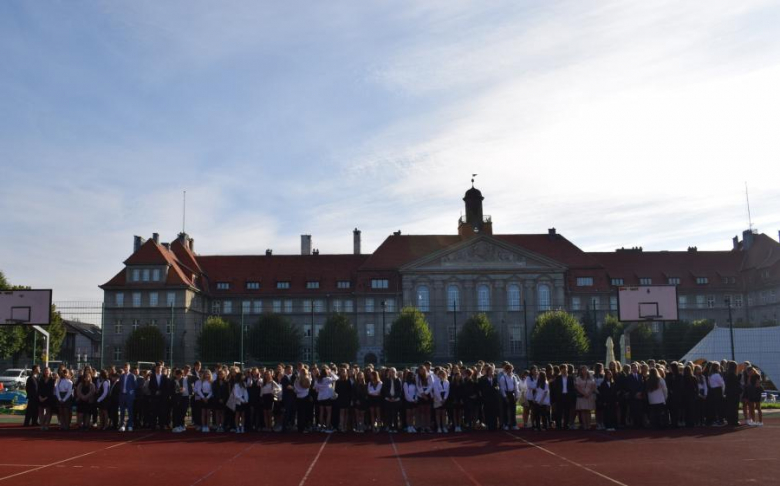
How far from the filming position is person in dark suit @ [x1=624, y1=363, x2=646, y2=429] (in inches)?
794

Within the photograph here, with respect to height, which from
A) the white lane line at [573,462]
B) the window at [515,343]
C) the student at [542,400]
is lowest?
the white lane line at [573,462]

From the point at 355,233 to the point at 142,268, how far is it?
2804cm

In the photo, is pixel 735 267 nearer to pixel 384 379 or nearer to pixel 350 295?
pixel 350 295

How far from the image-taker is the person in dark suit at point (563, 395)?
20.3 m

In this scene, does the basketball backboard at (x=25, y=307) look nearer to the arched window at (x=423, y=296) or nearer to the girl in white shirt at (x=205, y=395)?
the girl in white shirt at (x=205, y=395)

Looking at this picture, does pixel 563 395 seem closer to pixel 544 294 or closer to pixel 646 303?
pixel 646 303

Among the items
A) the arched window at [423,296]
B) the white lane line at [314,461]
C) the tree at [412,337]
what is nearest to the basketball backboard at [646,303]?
A: the white lane line at [314,461]

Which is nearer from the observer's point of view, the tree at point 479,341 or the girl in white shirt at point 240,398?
the girl in white shirt at point 240,398

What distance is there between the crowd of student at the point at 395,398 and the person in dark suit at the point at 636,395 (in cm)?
3

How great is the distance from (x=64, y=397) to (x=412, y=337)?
1595 inches

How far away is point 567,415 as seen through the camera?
20672 millimetres

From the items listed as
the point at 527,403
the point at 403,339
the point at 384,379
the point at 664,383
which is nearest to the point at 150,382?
the point at 384,379

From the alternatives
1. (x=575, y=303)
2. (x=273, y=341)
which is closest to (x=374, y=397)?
(x=273, y=341)

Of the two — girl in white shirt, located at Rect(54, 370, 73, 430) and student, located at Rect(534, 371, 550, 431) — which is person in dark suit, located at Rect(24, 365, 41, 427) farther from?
student, located at Rect(534, 371, 550, 431)
